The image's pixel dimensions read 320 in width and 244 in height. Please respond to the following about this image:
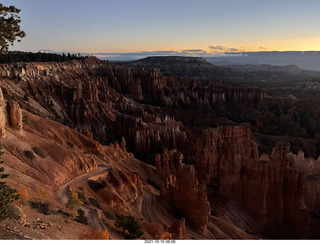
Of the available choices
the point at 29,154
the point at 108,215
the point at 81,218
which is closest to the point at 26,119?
the point at 29,154

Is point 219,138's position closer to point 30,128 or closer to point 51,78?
point 30,128

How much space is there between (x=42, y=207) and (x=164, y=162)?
2271 cm

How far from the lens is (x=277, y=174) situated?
116ft

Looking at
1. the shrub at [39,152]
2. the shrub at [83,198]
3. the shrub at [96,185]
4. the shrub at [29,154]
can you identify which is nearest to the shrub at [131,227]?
the shrub at [83,198]

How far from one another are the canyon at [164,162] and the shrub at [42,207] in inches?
77.3

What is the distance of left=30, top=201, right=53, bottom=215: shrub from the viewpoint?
14727 millimetres

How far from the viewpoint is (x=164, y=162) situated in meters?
36.7

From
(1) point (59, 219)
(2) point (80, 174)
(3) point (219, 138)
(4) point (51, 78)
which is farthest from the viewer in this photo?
(4) point (51, 78)

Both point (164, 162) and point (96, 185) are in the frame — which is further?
point (164, 162)

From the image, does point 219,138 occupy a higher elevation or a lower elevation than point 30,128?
lower

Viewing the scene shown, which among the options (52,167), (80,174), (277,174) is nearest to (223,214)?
(277,174)

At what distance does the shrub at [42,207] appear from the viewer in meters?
14.7

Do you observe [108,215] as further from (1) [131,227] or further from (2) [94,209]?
(1) [131,227]

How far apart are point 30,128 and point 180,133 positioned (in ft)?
114
